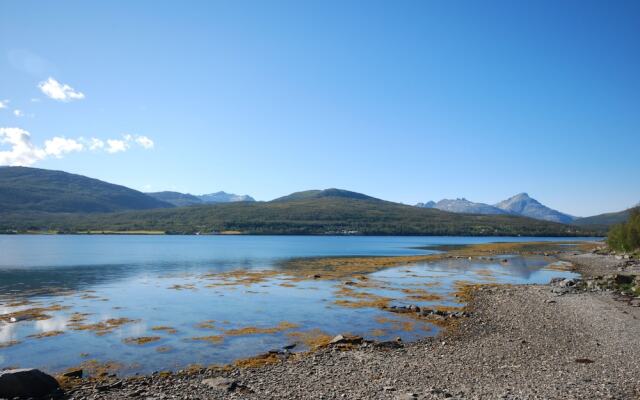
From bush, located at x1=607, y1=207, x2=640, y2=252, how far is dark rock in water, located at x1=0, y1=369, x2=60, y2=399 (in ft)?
324

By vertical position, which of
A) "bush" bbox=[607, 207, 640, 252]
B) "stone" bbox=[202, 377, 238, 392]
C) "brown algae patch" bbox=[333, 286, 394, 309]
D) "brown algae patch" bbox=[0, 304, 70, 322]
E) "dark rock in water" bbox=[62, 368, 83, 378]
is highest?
"bush" bbox=[607, 207, 640, 252]

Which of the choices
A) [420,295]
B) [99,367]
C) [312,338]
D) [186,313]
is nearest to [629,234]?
[420,295]

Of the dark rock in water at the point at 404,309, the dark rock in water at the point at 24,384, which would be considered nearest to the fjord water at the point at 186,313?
the dark rock in water at the point at 404,309

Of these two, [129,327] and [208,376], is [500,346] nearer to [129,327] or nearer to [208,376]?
[208,376]

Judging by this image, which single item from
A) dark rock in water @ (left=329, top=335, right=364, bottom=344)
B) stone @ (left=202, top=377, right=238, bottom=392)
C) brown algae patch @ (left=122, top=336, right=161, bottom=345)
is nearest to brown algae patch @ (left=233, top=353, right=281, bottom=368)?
stone @ (left=202, top=377, right=238, bottom=392)

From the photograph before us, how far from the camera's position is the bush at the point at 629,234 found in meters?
84.2

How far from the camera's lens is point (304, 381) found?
19.4 meters

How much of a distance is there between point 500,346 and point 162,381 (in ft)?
63.1

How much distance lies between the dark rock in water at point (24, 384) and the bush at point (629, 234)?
9881 centimetres

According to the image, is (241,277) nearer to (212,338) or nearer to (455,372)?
(212,338)

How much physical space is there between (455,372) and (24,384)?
1930 centimetres

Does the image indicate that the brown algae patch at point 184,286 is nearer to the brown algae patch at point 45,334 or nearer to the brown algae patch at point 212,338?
the brown algae patch at point 45,334

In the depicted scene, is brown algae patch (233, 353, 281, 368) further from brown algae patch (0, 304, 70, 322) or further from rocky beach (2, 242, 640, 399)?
brown algae patch (0, 304, 70, 322)

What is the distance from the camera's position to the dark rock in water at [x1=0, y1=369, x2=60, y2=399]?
17.4m
